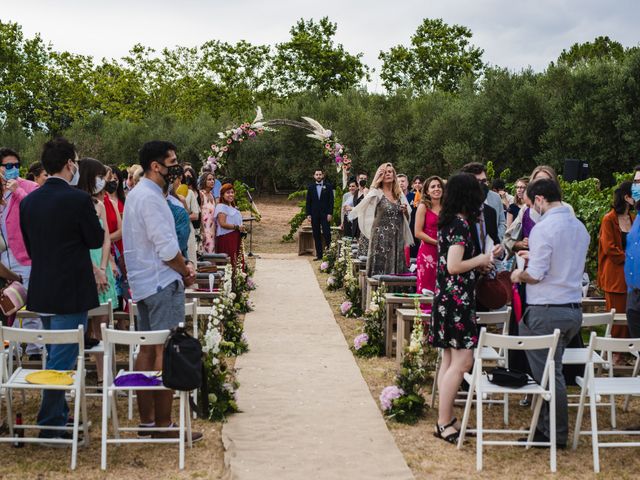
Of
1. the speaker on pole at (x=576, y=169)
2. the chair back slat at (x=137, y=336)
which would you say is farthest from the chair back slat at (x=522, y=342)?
the speaker on pole at (x=576, y=169)

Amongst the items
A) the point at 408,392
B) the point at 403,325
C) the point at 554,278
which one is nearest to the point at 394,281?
the point at 403,325

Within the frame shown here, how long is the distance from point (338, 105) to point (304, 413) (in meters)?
30.8

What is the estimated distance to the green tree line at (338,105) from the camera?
80.7ft

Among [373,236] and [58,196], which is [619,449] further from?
[373,236]

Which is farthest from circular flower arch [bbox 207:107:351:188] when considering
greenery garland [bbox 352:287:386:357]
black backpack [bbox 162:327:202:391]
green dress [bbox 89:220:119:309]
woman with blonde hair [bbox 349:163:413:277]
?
black backpack [bbox 162:327:202:391]

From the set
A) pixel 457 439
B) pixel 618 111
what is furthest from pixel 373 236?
pixel 618 111

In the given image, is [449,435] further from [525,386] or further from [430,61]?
[430,61]

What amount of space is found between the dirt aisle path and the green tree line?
10311mm

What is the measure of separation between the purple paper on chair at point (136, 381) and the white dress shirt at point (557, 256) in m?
2.58

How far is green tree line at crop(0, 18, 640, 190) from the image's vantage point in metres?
24.6

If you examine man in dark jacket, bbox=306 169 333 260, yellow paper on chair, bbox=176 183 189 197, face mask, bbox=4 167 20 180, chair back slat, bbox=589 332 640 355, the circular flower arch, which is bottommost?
chair back slat, bbox=589 332 640 355

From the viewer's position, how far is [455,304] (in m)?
5.69

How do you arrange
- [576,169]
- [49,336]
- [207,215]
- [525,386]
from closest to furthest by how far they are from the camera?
[49,336]
[525,386]
[207,215]
[576,169]

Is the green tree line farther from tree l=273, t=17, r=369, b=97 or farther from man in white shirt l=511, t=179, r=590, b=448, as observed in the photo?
man in white shirt l=511, t=179, r=590, b=448
